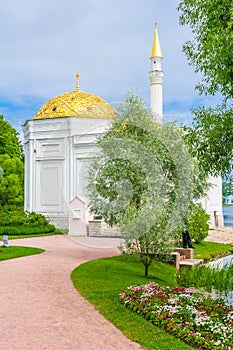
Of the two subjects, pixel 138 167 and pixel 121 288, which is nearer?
pixel 121 288

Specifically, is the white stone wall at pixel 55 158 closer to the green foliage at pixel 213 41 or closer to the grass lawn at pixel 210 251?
the grass lawn at pixel 210 251

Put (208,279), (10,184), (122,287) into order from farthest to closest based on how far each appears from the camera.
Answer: (10,184) → (208,279) → (122,287)

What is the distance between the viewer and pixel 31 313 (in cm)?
761

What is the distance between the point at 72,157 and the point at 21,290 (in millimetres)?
19521

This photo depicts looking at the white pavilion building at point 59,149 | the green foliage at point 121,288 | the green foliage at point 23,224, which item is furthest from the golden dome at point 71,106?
the green foliage at point 121,288

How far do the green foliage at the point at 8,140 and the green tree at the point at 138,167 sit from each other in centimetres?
2324

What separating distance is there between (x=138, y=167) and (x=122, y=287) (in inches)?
198

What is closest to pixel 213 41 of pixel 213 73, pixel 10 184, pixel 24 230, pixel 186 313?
pixel 213 73

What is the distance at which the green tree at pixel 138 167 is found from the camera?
1401 cm

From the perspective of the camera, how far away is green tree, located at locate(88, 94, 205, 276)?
551 inches

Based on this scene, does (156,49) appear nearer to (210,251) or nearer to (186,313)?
(210,251)

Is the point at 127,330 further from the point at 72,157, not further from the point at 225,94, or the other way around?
the point at 72,157

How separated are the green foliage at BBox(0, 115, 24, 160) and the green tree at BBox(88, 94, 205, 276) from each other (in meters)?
23.2

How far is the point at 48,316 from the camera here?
746cm
